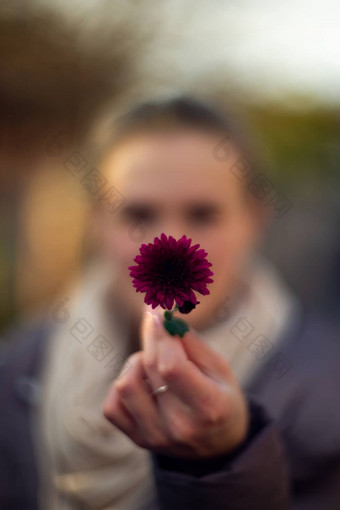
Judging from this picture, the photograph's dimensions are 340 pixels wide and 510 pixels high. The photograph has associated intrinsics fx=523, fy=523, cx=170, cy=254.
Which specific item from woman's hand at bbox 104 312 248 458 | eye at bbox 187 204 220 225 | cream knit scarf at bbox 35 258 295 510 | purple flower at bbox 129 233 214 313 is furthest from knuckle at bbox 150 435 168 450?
eye at bbox 187 204 220 225

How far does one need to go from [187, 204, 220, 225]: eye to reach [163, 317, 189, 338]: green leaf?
39 centimetres

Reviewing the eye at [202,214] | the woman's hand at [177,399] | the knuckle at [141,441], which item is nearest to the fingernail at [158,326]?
the woman's hand at [177,399]

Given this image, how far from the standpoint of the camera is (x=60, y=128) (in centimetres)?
215

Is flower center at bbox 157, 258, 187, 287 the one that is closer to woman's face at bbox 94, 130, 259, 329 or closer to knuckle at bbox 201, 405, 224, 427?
knuckle at bbox 201, 405, 224, 427

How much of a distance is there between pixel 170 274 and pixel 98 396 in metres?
0.55

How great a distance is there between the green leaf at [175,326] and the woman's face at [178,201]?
0.34 m

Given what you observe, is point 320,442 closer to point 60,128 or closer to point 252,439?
point 252,439

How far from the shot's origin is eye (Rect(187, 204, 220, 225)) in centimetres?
72

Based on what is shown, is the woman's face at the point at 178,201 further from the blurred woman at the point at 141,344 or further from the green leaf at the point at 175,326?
the green leaf at the point at 175,326

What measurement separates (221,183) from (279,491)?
44 centimetres

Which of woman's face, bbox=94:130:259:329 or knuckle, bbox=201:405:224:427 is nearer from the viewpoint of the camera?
knuckle, bbox=201:405:224:427

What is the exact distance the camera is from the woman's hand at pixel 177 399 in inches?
13.3

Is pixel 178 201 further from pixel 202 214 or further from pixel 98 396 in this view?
pixel 98 396

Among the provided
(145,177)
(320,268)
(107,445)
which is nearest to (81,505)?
(107,445)
